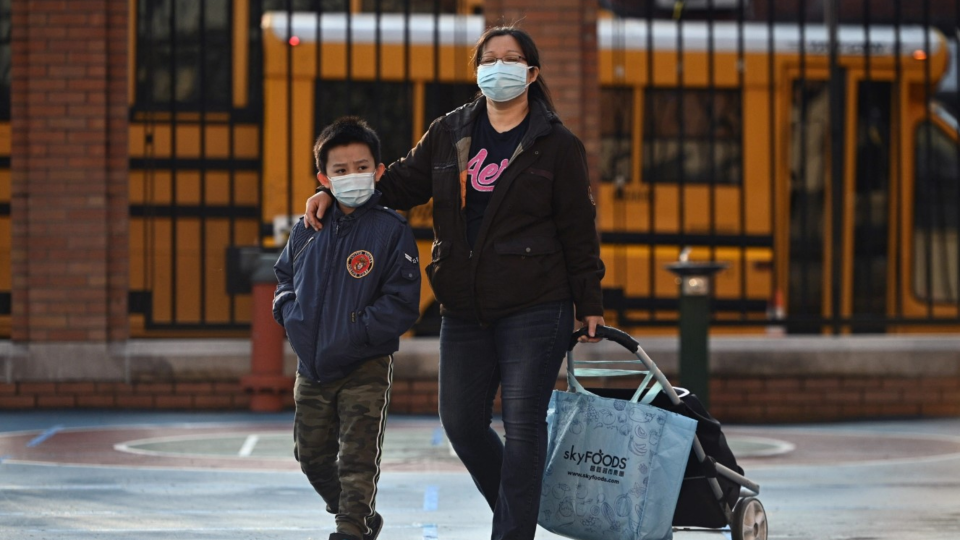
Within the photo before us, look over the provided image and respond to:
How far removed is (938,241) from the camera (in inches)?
563

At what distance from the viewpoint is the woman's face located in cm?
495

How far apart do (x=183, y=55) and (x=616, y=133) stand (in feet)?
12.0

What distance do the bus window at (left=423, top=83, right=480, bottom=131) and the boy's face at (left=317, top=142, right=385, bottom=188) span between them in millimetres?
6727

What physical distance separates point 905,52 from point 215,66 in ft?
18.3

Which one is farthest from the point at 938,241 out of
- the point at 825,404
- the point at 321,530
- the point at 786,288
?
the point at 321,530

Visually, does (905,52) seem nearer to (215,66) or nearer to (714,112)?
(714,112)

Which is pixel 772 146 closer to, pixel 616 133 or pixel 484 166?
pixel 616 133

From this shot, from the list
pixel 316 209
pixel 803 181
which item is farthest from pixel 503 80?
pixel 803 181

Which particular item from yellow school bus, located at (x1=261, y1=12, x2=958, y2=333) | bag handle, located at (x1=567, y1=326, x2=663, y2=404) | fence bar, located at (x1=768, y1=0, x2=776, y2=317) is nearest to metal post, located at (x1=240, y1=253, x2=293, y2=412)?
yellow school bus, located at (x1=261, y1=12, x2=958, y2=333)

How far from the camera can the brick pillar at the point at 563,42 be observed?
11312mm

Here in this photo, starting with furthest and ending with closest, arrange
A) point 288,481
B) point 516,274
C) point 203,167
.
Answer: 1. point 203,167
2. point 288,481
3. point 516,274

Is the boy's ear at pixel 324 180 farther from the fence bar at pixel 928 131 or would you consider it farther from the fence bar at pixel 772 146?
the fence bar at pixel 928 131

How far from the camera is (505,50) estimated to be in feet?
16.3

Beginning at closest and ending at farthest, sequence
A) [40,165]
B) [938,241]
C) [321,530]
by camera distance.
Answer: [321,530]
[40,165]
[938,241]
